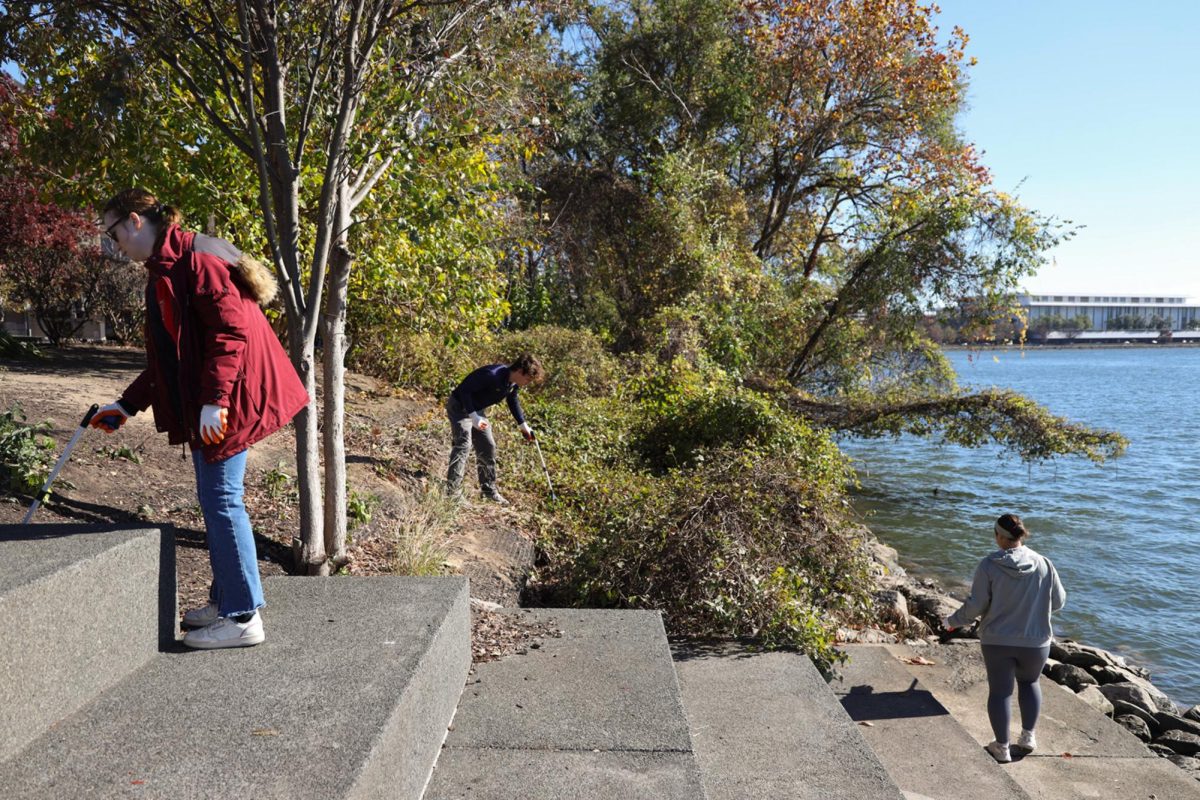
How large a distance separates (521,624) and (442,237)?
437 centimetres

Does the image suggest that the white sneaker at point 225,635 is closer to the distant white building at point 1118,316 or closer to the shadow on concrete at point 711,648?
the shadow on concrete at point 711,648

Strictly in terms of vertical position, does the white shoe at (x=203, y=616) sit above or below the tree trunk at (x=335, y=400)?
below

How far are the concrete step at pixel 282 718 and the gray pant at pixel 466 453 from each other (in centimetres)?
465

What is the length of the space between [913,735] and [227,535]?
4.19 metres

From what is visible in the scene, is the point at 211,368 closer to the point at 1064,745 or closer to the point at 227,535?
the point at 227,535

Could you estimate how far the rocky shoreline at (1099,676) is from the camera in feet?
26.0

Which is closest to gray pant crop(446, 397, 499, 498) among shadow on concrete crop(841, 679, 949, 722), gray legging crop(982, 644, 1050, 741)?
shadow on concrete crop(841, 679, 949, 722)

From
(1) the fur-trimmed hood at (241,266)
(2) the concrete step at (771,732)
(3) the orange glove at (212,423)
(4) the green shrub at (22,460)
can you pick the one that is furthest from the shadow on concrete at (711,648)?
(4) the green shrub at (22,460)

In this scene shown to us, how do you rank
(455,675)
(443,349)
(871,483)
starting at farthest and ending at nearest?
1. (871,483)
2. (443,349)
3. (455,675)

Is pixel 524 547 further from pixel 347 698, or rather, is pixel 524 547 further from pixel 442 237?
pixel 347 698

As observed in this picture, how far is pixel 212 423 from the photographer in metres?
3.62

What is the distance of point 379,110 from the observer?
20.6ft

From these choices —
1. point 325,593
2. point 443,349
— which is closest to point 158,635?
point 325,593

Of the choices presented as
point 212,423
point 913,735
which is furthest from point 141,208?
point 913,735
